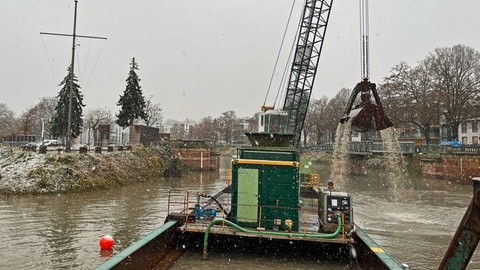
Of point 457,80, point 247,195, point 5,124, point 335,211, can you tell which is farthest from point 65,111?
point 457,80

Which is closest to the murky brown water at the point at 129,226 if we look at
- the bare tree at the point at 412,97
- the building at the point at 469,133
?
the bare tree at the point at 412,97

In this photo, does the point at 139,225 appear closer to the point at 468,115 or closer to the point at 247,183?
the point at 247,183

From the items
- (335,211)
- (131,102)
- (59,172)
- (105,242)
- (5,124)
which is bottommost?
(105,242)

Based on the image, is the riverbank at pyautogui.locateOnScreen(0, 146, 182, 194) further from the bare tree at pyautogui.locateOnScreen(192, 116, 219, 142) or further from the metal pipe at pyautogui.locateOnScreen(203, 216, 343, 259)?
the bare tree at pyautogui.locateOnScreen(192, 116, 219, 142)

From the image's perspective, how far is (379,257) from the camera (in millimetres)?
7367

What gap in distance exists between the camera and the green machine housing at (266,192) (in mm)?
9672

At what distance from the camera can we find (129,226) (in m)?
13.9

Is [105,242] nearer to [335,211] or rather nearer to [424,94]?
[335,211]

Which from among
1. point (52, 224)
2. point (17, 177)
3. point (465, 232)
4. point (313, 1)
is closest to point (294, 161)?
point (465, 232)

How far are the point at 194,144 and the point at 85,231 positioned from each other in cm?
3383

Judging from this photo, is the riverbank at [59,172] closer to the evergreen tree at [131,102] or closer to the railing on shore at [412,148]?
the evergreen tree at [131,102]

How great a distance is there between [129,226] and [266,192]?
22.1 feet

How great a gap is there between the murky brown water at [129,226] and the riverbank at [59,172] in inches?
40.0

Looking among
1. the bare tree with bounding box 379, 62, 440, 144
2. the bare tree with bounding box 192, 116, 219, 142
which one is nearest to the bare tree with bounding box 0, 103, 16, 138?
the bare tree with bounding box 192, 116, 219, 142
